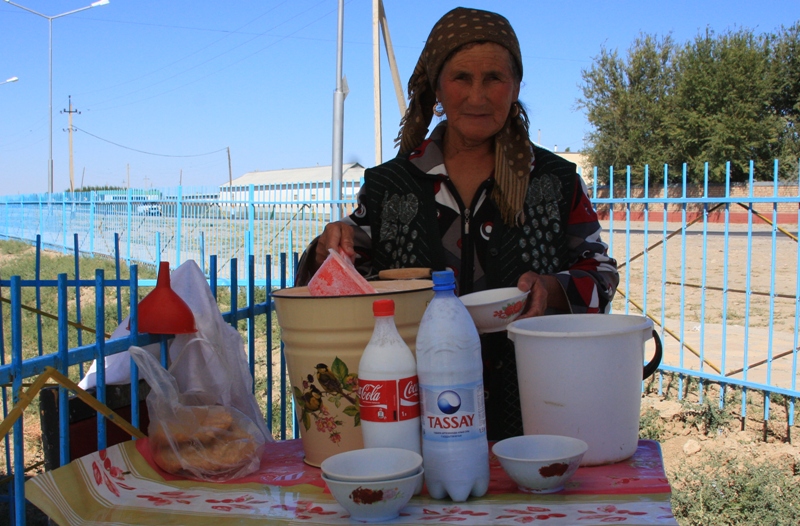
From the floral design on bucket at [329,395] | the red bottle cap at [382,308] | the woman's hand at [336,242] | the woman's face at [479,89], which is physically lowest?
the floral design on bucket at [329,395]

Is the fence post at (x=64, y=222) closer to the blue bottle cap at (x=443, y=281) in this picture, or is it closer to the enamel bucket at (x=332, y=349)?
the enamel bucket at (x=332, y=349)

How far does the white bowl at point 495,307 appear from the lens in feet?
4.85

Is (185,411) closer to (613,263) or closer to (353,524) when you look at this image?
(353,524)

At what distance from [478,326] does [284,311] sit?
0.42 meters

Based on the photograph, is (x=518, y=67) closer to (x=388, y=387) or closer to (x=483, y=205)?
(x=483, y=205)

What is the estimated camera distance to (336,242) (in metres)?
1.69

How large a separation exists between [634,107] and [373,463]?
30274 mm

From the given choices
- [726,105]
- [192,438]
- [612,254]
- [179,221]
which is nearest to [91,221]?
[179,221]

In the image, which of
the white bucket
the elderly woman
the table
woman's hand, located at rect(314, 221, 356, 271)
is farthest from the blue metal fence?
the white bucket

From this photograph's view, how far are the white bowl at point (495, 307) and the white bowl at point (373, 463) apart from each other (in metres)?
0.41

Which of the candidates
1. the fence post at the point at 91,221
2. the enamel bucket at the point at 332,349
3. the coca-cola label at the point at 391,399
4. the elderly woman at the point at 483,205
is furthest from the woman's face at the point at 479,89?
the fence post at the point at 91,221

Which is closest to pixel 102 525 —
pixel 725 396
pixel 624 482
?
pixel 624 482

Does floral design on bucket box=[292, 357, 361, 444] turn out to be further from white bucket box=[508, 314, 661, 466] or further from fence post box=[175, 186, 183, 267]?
fence post box=[175, 186, 183, 267]

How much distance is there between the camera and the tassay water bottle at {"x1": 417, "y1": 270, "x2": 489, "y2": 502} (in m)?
1.13
